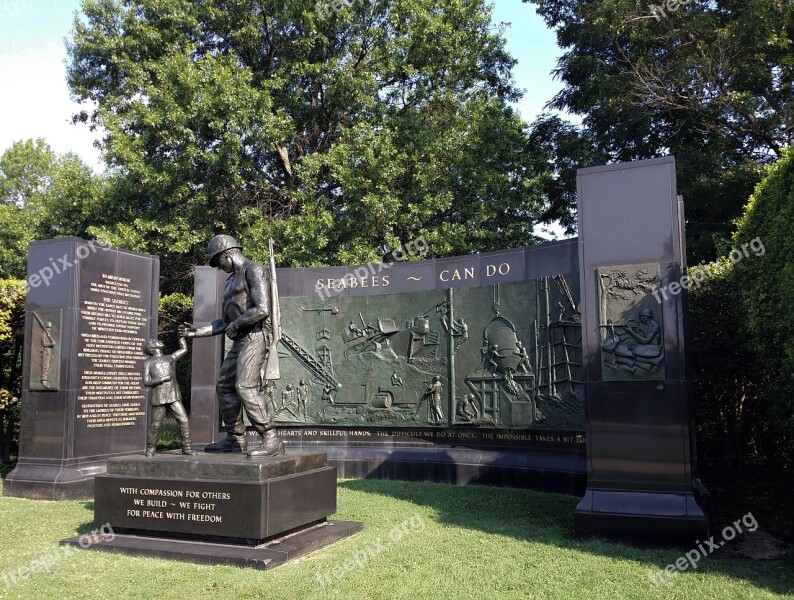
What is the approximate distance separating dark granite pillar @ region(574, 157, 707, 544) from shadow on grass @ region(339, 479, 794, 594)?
433 millimetres

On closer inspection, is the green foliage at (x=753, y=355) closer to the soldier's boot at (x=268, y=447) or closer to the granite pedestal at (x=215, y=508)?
the granite pedestal at (x=215, y=508)

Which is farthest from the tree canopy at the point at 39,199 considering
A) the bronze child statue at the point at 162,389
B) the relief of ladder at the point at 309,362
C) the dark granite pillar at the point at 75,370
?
the bronze child statue at the point at 162,389

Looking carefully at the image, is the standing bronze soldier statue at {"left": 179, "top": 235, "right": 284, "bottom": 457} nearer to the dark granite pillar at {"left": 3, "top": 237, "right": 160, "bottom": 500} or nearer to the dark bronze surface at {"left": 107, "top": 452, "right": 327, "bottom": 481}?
the dark bronze surface at {"left": 107, "top": 452, "right": 327, "bottom": 481}

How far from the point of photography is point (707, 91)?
17891 millimetres

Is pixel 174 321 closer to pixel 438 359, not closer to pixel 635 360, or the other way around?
pixel 438 359

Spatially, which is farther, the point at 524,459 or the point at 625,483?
the point at 524,459

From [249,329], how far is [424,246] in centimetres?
1353

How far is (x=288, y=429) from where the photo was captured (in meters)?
15.0

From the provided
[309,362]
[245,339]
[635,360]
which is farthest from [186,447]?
[635,360]

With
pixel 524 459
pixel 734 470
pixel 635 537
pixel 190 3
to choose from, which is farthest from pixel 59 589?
pixel 190 3

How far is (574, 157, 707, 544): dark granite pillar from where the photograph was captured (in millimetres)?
8078

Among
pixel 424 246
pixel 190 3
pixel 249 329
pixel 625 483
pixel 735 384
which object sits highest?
pixel 190 3

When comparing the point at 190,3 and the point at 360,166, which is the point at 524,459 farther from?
the point at 190,3

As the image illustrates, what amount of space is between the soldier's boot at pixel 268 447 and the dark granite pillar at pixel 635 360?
3.92 metres
